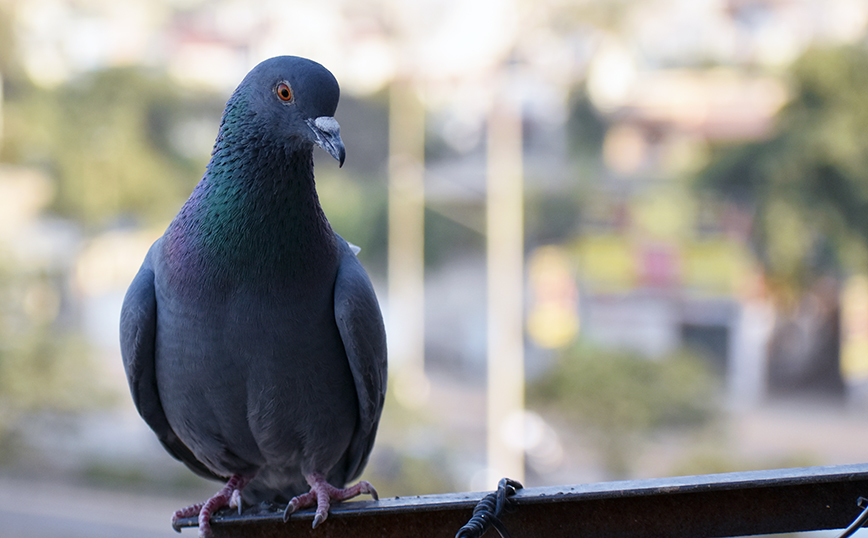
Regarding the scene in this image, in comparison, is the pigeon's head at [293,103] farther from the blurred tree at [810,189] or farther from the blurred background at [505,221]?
the blurred tree at [810,189]

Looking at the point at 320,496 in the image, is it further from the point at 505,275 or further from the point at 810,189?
the point at 810,189

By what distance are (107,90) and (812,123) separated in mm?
10509

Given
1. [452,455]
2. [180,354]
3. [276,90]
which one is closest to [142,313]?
[180,354]

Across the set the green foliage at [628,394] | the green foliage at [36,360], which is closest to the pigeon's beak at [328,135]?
the green foliage at [628,394]

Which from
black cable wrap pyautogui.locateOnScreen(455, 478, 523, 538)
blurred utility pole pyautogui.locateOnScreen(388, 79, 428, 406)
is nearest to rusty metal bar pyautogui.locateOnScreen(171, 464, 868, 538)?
black cable wrap pyautogui.locateOnScreen(455, 478, 523, 538)

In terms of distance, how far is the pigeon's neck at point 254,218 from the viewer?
167cm

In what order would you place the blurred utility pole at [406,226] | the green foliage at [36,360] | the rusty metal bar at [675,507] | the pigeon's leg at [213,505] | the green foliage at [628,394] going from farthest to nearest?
1. the blurred utility pole at [406,226]
2. the green foliage at [36,360]
3. the green foliage at [628,394]
4. the pigeon's leg at [213,505]
5. the rusty metal bar at [675,507]

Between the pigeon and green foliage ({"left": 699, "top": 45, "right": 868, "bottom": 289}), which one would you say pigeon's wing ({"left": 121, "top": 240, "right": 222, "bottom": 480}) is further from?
green foliage ({"left": 699, "top": 45, "right": 868, "bottom": 289})

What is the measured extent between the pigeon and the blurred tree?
10.3 m

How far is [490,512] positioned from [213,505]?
32.1 inches

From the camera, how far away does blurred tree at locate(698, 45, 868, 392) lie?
10945 mm

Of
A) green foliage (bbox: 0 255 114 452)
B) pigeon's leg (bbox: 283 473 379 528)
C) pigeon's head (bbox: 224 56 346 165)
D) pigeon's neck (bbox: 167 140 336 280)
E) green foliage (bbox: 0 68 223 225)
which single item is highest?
green foliage (bbox: 0 68 223 225)

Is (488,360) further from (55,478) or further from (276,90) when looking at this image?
(276,90)

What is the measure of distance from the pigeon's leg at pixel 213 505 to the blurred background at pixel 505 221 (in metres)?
8.63
